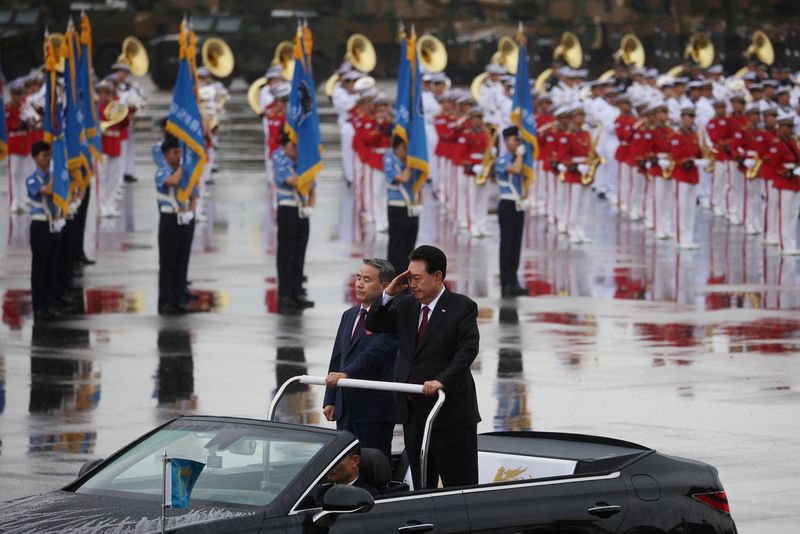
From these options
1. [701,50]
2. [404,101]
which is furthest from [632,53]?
[404,101]

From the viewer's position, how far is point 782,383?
14.2 m

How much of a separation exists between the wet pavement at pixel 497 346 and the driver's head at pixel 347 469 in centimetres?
281

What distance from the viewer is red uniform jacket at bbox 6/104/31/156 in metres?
28.1

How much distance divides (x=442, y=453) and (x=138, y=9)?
4909 centimetres

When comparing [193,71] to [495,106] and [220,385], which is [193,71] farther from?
[495,106]

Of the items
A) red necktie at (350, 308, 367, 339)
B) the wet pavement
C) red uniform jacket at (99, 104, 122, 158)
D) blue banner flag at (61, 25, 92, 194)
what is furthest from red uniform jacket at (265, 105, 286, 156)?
red necktie at (350, 308, 367, 339)

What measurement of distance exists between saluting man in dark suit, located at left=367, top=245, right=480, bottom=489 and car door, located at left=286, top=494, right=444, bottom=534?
1002 mm

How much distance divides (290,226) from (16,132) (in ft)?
35.1

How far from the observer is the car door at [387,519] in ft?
23.3

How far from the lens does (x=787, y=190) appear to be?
23.9 meters

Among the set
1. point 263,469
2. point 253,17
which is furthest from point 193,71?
point 253,17

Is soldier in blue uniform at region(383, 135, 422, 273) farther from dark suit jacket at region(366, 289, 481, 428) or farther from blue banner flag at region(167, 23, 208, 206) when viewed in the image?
dark suit jacket at region(366, 289, 481, 428)

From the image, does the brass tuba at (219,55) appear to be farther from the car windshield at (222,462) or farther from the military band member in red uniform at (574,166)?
the car windshield at (222,462)

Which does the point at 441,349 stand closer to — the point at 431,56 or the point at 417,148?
the point at 417,148
